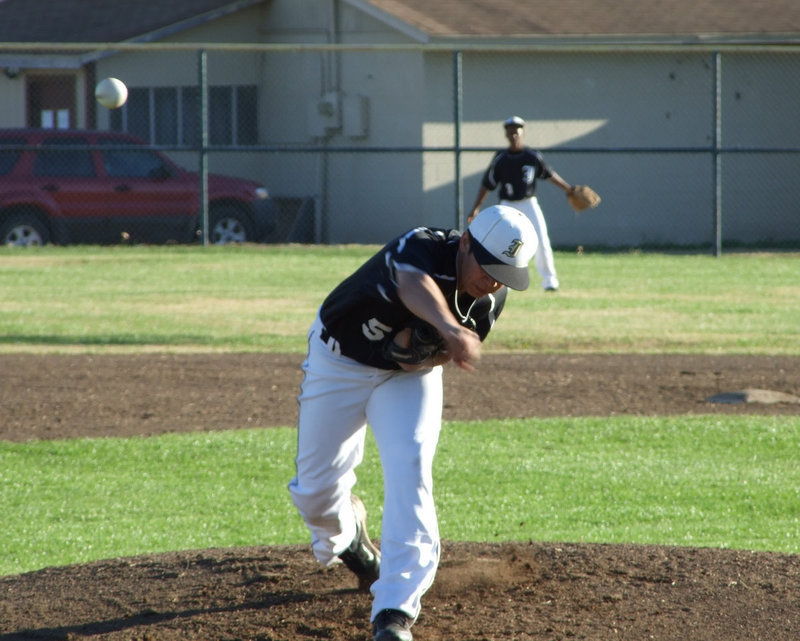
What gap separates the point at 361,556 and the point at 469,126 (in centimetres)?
1844

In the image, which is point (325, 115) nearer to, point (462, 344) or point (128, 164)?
point (128, 164)

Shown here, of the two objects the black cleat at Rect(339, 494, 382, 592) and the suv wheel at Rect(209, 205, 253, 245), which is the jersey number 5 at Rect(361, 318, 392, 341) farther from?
the suv wheel at Rect(209, 205, 253, 245)

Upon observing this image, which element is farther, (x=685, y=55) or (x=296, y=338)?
(x=685, y=55)

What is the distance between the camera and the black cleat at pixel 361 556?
520 cm

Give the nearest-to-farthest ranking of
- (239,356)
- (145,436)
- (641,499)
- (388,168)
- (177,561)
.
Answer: (177,561) → (641,499) → (145,436) → (239,356) → (388,168)

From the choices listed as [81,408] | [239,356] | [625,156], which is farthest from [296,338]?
[625,156]

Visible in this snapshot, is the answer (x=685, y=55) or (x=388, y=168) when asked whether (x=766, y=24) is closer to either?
(x=685, y=55)

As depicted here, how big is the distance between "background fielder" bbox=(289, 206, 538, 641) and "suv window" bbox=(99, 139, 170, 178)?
15860 millimetres

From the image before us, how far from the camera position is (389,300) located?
4.58 meters

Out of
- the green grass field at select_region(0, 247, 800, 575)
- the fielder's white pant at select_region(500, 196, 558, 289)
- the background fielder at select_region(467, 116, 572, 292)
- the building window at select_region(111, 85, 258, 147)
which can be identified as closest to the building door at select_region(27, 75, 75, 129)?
the building window at select_region(111, 85, 258, 147)

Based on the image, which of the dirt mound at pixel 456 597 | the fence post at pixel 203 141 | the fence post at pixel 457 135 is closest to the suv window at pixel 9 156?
the fence post at pixel 203 141

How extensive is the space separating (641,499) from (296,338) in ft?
20.2

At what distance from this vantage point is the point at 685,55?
23828 mm

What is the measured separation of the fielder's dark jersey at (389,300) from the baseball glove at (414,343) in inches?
6.5
